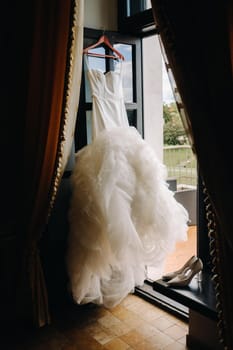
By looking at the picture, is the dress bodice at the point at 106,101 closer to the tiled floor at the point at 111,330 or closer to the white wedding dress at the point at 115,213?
the white wedding dress at the point at 115,213

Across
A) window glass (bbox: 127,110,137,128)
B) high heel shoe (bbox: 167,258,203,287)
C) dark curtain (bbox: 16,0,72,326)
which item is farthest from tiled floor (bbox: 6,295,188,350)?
window glass (bbox: 127,110,137,128)

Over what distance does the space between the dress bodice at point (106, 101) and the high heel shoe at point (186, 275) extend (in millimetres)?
956

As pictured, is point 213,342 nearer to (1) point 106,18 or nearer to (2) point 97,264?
(2) point 97,264

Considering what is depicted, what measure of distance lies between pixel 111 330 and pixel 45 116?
52.1 inches

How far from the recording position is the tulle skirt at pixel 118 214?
1.80 m

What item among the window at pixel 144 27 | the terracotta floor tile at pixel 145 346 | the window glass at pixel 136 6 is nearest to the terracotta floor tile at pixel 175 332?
the terracotta floor tile at pixel 145 346

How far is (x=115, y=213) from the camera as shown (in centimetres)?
177

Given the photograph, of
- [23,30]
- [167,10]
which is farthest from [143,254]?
[23,30]

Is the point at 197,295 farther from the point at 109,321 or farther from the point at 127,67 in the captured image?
the point at 127,67

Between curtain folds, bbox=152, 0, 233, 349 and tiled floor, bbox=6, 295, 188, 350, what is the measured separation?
103 cm

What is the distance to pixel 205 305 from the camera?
1.57 metres

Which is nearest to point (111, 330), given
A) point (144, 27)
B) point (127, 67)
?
point (127, 67)

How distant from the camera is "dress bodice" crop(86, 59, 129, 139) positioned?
2.11 metres

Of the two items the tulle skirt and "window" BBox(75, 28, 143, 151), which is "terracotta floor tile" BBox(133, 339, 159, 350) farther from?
"window" BBox(75, 28, 143, 151)
